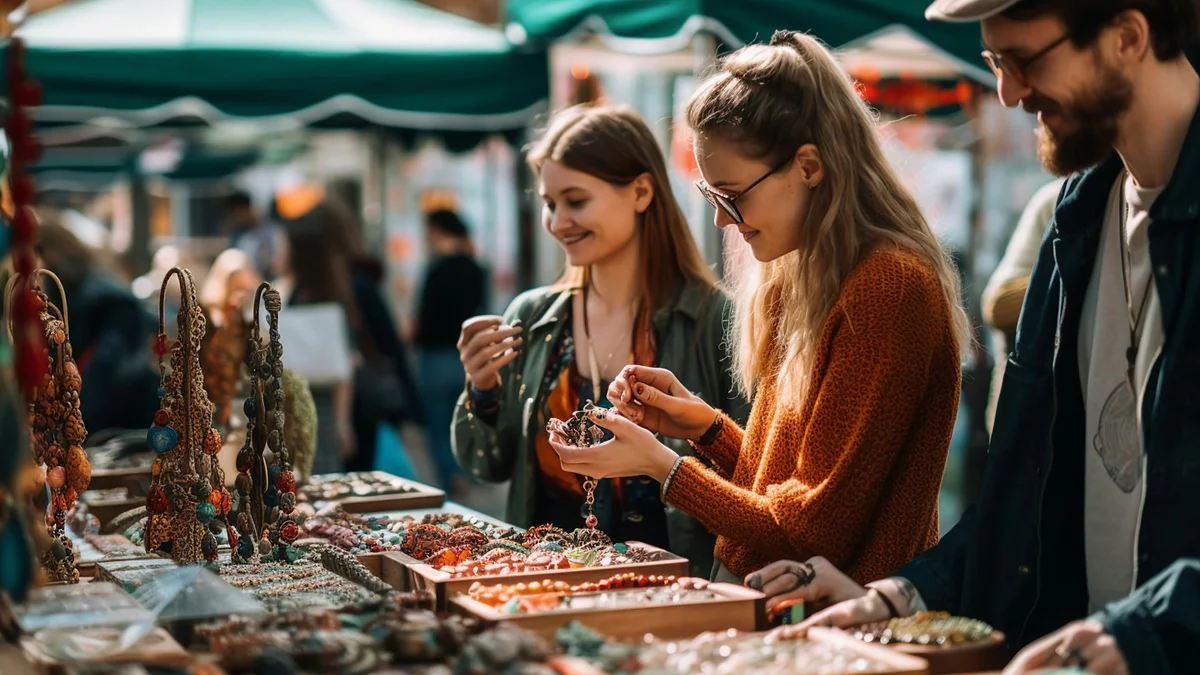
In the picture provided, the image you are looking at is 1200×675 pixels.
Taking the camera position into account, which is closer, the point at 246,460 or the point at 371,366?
the point at 246,460

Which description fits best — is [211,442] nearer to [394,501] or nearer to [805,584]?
[394,501]

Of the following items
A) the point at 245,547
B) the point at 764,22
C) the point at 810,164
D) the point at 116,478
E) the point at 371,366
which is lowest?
the point at 371,366

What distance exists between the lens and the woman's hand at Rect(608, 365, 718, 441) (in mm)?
2777

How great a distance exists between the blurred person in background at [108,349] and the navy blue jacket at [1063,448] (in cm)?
380

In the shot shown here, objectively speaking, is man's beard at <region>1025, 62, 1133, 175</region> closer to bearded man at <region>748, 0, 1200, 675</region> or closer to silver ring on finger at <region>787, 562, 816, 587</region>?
bearded man at <region>748, 0, 1200, 675</region>

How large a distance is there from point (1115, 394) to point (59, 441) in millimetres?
1802

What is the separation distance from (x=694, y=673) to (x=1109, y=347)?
2.68ft

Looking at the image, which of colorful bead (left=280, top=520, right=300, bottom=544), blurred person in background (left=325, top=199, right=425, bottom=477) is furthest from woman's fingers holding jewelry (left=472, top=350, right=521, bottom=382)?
blurred person in background (left=325, top=199, right=425, bottom=477)

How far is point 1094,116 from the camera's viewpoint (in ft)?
6.32

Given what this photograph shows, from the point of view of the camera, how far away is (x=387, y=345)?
22.4 feet

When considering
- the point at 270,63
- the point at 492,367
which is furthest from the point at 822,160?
the point at 270,63

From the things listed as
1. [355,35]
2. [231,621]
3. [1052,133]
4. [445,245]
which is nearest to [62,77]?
[355,35]

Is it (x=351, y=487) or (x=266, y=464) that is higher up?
(x=266, y=464)

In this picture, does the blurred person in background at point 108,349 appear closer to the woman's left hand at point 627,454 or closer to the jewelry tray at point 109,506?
the jewelry tray at point 109,506
